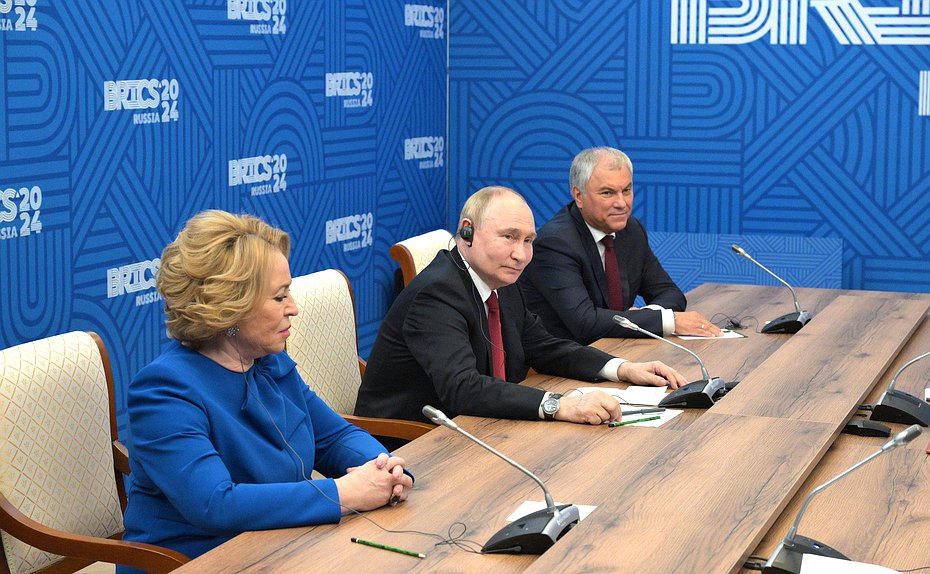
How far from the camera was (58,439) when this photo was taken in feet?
9.27

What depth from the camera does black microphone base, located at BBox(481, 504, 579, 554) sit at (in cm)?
211

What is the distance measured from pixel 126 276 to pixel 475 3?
3300mm

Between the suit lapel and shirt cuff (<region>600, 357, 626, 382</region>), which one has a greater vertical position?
the suit lapel

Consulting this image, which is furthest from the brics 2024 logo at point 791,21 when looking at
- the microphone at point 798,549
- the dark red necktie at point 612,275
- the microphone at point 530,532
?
the microphone at point 530,532

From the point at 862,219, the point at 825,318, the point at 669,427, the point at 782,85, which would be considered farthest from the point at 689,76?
the point at 669,427

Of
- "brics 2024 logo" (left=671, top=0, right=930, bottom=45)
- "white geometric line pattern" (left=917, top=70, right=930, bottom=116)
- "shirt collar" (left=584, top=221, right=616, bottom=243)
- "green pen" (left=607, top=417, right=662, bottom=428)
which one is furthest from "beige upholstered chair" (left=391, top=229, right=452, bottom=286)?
"white geometric line pattern" (left=917, top=70, right=930, bottom=116)

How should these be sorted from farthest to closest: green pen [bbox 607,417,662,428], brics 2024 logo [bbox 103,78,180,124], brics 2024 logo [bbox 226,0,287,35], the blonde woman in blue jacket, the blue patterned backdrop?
the blue patterned backdrop, brics 2024 logo [bbox 226,0,287,35], brics 2024 logo [bbox 103,78,180,124], green pen [bbox 607,417,662,428], the blonde woman in blue jacket

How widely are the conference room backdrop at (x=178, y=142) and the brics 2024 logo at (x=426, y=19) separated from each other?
1 cm

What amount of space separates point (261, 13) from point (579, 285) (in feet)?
6.43

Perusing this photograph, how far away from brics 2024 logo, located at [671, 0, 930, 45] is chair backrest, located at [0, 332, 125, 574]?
445 centimetres

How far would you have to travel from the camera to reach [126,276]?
4402 mm

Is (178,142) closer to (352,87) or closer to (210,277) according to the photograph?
(352,87)

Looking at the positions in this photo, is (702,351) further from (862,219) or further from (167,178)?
(862,219)

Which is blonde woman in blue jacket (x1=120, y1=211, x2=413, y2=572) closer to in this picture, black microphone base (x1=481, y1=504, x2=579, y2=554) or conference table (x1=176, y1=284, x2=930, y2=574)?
conference table (x1=176, y1=284, x2=930, y2=574)
